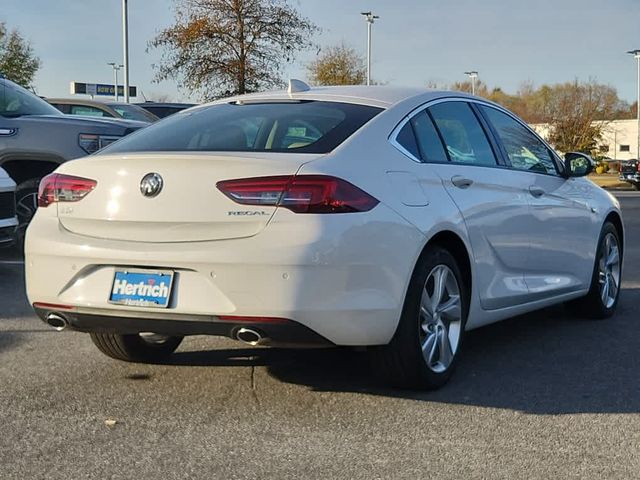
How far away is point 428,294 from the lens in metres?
4.61

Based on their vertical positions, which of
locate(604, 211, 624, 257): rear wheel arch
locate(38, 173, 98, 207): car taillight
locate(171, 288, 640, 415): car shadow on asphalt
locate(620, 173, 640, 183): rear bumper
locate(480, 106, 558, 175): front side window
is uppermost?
locate(480, 106, 558, 175): front side window

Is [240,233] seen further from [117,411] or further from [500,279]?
[500,279]

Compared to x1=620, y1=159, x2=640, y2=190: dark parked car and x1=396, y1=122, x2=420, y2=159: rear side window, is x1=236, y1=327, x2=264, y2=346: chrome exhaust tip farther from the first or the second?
x1=620, y1=159, x2=640, y2=190: dark parked car

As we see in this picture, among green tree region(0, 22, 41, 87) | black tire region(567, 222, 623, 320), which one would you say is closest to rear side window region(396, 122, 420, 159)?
black tire region(567, 222, 623, 320)

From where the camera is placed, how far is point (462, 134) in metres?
5.36

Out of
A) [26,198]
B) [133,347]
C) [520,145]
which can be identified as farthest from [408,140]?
[26,198]

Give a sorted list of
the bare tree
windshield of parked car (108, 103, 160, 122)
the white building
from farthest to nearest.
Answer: the white building
the bare tree
windshield of parked car (108, 103, 160, 122)

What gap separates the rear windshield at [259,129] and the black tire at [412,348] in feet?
2.48

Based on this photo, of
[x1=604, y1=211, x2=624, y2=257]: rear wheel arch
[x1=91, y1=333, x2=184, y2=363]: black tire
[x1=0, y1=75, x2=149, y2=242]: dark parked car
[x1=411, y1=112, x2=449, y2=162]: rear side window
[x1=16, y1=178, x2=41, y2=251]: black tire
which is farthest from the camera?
[x1=16, y1=178, x2=41, y2=251]: black tire

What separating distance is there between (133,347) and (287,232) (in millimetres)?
1636

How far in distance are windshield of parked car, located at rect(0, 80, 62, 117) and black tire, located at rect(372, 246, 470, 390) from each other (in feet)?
21.4

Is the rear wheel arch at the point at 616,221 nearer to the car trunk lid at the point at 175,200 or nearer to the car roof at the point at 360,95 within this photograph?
the car roof at the point at 360,95

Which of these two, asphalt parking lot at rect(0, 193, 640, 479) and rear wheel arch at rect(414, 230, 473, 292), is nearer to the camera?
asphalt parking lot at rect(0, 193, 640, 479)

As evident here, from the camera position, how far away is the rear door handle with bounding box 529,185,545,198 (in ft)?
19.0
